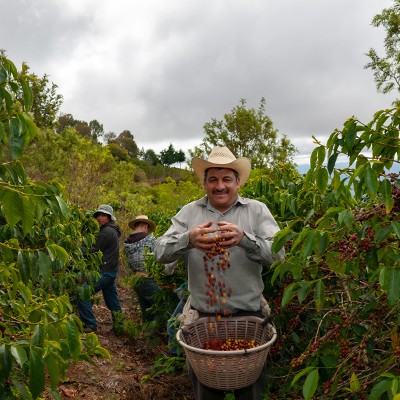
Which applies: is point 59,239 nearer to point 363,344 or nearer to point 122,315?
point 122,315

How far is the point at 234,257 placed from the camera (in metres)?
2.58

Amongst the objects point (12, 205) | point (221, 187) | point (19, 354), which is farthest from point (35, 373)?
point (221, 187)

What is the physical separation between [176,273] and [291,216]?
1.37 meters

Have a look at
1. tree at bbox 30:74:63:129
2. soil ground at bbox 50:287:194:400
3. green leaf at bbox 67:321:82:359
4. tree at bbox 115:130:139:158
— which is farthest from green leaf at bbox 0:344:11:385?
tree at bbox 115:130:139:158

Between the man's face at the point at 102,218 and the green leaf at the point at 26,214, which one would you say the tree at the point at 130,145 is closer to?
the man's face at the point at 102,218

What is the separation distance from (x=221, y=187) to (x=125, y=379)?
2318 millimetres

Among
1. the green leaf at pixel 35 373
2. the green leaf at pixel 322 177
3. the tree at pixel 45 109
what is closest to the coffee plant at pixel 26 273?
the green leaf at pixel 35 373

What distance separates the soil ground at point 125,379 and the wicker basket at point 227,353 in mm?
807

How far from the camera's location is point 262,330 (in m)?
2.54

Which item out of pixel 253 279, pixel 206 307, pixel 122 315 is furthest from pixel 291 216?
pixel 122 315

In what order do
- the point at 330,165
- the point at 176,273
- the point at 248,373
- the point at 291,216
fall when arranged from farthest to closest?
the point at 176,273 → the point at 291,216 → the point at 248,373 → the point at 330,165

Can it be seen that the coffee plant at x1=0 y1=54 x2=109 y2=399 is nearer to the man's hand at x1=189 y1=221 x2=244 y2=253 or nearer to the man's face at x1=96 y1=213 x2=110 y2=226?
the man's hand at x1=189 y1=221 x2=244 y2=253

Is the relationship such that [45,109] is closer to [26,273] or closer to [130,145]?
[26,273]

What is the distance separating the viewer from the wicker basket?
2.20 m
